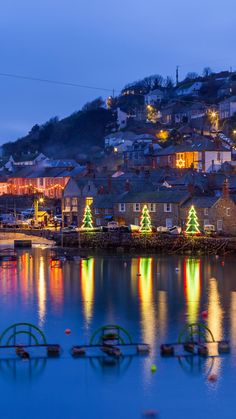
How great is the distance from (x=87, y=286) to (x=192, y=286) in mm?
4762

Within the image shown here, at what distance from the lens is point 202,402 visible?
18.7 metres

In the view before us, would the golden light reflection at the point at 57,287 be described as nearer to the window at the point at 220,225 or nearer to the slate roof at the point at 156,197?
the window at the point at 220,225

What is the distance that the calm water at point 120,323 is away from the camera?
739 inches

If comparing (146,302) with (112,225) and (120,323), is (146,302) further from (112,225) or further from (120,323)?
(112,225)

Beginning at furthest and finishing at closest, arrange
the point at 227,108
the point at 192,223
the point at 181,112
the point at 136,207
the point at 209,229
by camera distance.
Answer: the point at 181,112, the point at 227,108, the point at 136,207, the point at 192,223, the point at 209,229

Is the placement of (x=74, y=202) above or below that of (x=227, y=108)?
below

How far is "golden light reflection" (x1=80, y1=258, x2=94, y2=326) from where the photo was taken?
94.0 ft

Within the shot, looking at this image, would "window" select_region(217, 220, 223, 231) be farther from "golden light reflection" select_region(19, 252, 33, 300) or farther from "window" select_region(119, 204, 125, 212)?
"golden light reflection" select_region(19, 252, 33, 300)

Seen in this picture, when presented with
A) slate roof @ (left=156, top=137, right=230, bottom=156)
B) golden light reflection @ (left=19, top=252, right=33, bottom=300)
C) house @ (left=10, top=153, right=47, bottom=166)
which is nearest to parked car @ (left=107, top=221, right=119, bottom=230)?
golden light reflection @ (left=19, top=252, right=33, bottom=300)

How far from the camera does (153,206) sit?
181 feet

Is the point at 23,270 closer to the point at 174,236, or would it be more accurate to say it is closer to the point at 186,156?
the point at 174,236

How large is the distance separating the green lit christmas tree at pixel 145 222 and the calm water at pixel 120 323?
9149 millimetres

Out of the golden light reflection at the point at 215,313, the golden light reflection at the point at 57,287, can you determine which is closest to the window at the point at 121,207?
the golden light reflection at the point at 57,287

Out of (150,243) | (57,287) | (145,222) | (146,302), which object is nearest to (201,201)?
(145,222)
